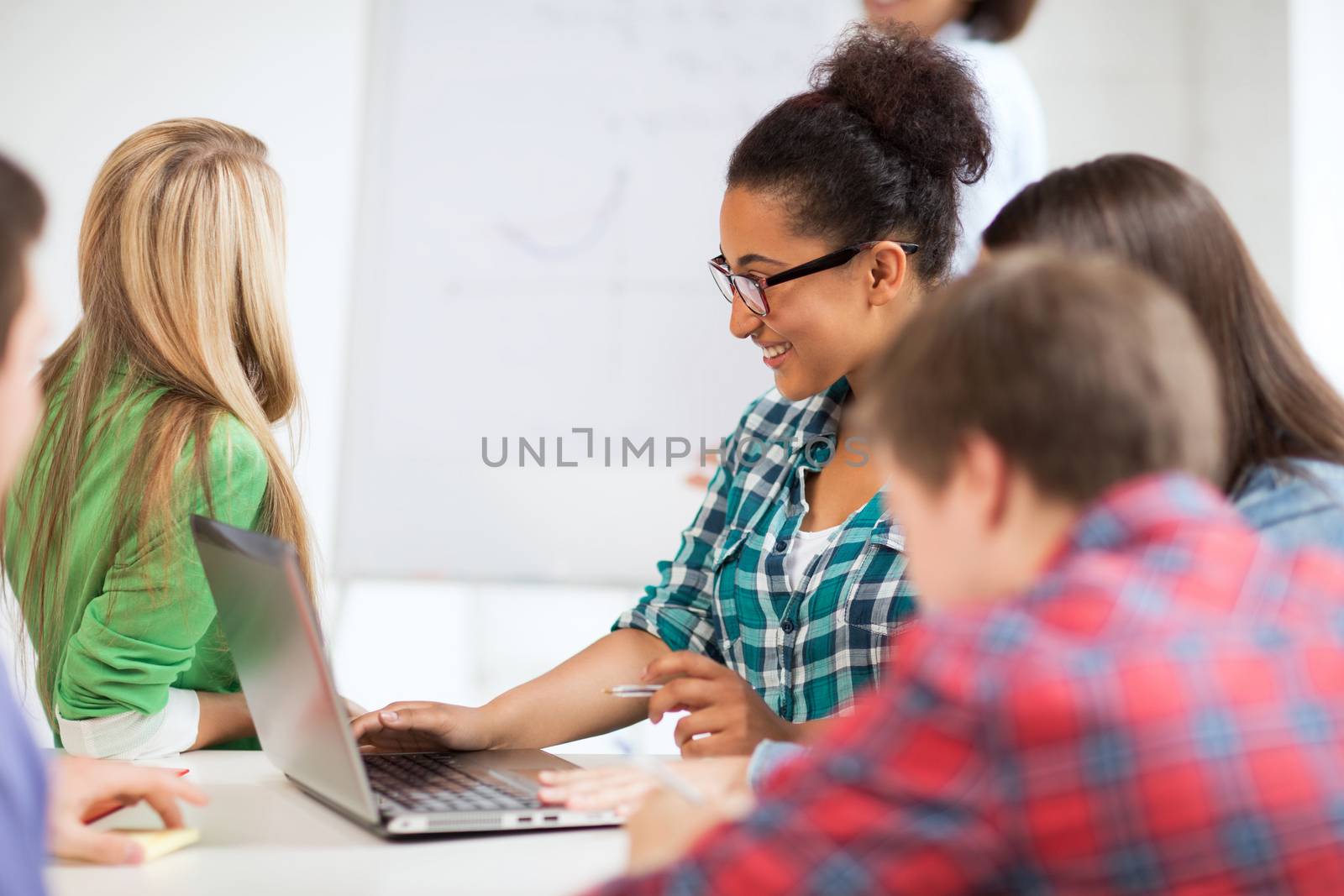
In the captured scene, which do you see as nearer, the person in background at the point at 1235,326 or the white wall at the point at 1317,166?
the person in background at the point at 1235,326

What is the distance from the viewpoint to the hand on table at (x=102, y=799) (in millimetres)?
873

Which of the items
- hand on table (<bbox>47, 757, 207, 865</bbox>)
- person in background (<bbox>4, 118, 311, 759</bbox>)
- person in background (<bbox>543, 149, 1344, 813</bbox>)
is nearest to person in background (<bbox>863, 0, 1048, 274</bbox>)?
person in background (<bbox>543, 149, 1344, 813</bbox>)

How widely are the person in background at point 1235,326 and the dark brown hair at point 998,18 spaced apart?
123 cm

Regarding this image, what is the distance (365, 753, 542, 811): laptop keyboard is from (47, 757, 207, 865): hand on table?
0.16 m

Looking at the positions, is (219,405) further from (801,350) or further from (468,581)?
(468,581)

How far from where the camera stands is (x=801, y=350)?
143 cm

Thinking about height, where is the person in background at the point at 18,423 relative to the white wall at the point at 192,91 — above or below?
below

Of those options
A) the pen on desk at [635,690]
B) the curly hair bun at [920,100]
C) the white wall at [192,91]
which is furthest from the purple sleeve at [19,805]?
the white wall at [192,91]

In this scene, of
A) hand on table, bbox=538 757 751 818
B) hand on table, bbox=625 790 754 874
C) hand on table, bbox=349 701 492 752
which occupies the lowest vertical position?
hand on table, bbox=349 701 492 752

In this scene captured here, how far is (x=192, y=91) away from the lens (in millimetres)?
2867

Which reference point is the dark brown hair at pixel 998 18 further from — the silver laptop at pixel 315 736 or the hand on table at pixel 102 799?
the hand on table at pixel 102 799

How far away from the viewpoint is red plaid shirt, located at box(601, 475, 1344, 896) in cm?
50

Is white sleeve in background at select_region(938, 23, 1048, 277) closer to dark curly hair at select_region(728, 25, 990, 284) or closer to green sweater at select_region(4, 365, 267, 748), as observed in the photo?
dark curly hair at select_region(728, 25, 990, 284)

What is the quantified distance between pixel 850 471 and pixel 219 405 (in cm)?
73
